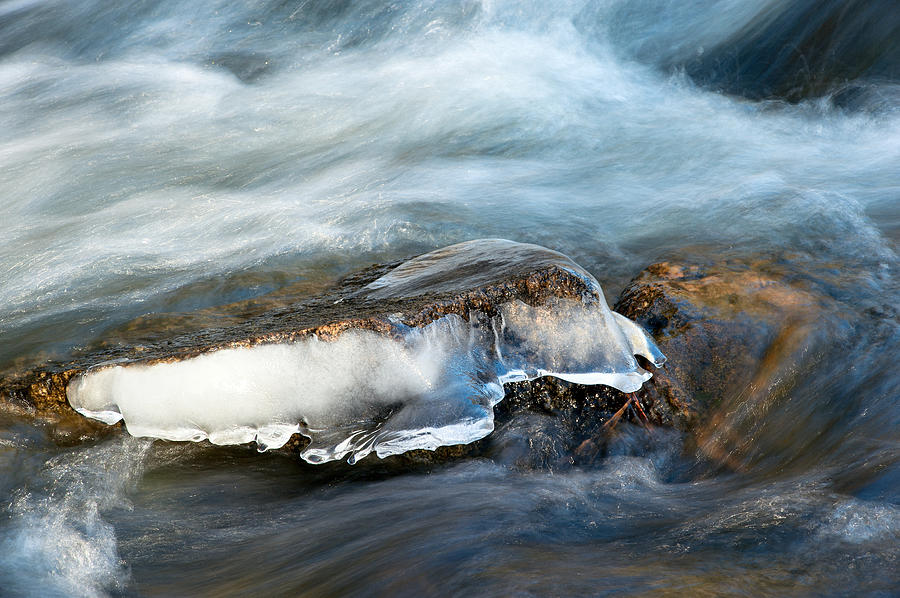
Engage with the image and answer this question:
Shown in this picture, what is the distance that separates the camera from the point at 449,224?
5.37m

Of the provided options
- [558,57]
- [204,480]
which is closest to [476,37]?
[558,57]

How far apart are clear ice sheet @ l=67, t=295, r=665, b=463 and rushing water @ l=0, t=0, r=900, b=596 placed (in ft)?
0.51

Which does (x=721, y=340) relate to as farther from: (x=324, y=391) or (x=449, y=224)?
(x=449, y=224)

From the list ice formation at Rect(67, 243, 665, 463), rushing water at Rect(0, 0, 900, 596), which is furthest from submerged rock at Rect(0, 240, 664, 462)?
rushing water at Rect(0, 0, 900, 596)

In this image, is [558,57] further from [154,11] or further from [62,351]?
[62,351]

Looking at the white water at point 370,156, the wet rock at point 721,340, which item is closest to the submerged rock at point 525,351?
the wet rock at point 721,340

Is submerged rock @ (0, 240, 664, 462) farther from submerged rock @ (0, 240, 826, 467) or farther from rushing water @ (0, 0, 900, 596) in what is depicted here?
rushing water @ (0, 0, 900, 596)

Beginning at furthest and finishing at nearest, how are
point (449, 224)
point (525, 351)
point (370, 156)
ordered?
point (370, 156) < point (449, 224) < point (525, 351)

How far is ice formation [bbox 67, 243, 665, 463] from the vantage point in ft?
9.89

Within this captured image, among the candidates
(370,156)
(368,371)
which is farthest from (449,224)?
(368,371)

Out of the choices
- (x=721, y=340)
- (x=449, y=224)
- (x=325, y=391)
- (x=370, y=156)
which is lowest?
(x=721, y=340)

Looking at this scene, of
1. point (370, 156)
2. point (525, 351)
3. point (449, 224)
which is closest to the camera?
point (525, 351)

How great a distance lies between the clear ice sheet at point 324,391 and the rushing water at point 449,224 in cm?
15

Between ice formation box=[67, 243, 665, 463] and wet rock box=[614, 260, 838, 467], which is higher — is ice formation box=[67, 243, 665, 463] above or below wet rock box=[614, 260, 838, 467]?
above
